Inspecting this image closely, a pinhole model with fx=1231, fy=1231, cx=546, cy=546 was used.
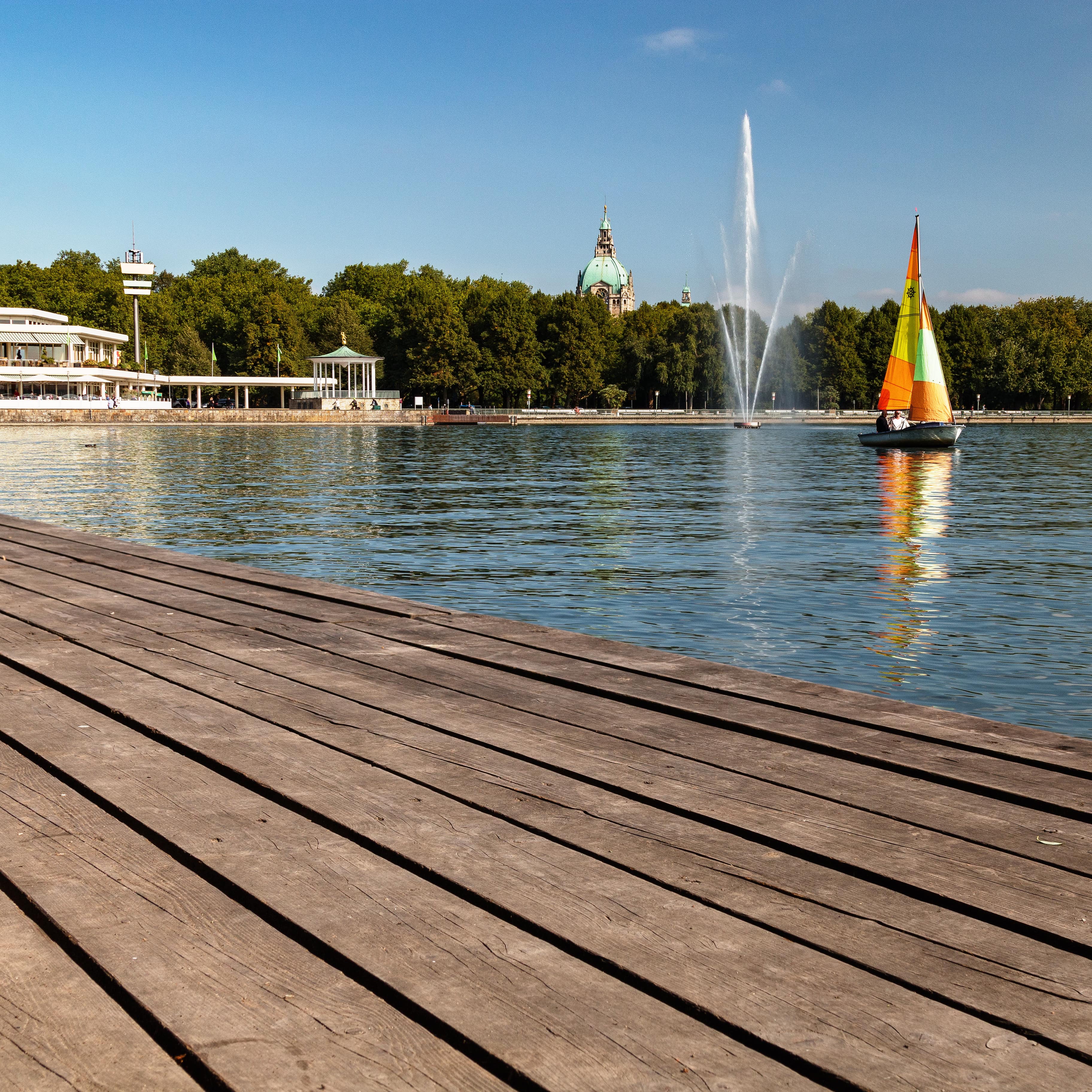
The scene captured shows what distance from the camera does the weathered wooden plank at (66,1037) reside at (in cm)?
209

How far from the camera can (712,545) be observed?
1761cm

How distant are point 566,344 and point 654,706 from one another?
115 m

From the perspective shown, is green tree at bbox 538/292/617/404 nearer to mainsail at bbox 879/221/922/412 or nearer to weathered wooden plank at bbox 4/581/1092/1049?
mainsail at bbox 879/221/922/412

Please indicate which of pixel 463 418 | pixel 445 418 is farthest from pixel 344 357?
pixel 463 418

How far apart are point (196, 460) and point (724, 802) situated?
4328 centimetres

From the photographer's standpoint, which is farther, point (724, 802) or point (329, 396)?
point (329, 396)

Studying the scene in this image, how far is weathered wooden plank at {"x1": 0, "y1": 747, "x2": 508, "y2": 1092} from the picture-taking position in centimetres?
213

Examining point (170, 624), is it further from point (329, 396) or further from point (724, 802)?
point (329, 396)

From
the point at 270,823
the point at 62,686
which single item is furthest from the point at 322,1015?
the point at 62,686

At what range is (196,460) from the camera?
44.6 metres

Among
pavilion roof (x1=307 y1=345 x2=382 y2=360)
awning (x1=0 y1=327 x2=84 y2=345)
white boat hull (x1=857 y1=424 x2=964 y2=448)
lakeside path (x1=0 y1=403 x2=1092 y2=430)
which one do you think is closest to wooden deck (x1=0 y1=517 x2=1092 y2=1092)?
white boat hull (x1=857 y1=424 x2=964 y2=448)

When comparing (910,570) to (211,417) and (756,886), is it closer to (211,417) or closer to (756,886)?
(756,886)

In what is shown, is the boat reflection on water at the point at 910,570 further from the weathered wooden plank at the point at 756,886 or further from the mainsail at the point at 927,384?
the mainsail at the point at 927,384

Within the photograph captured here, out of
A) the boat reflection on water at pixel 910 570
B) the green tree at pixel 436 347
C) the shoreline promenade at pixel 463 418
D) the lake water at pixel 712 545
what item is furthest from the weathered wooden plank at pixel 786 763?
the green tree at pixel 436 347
